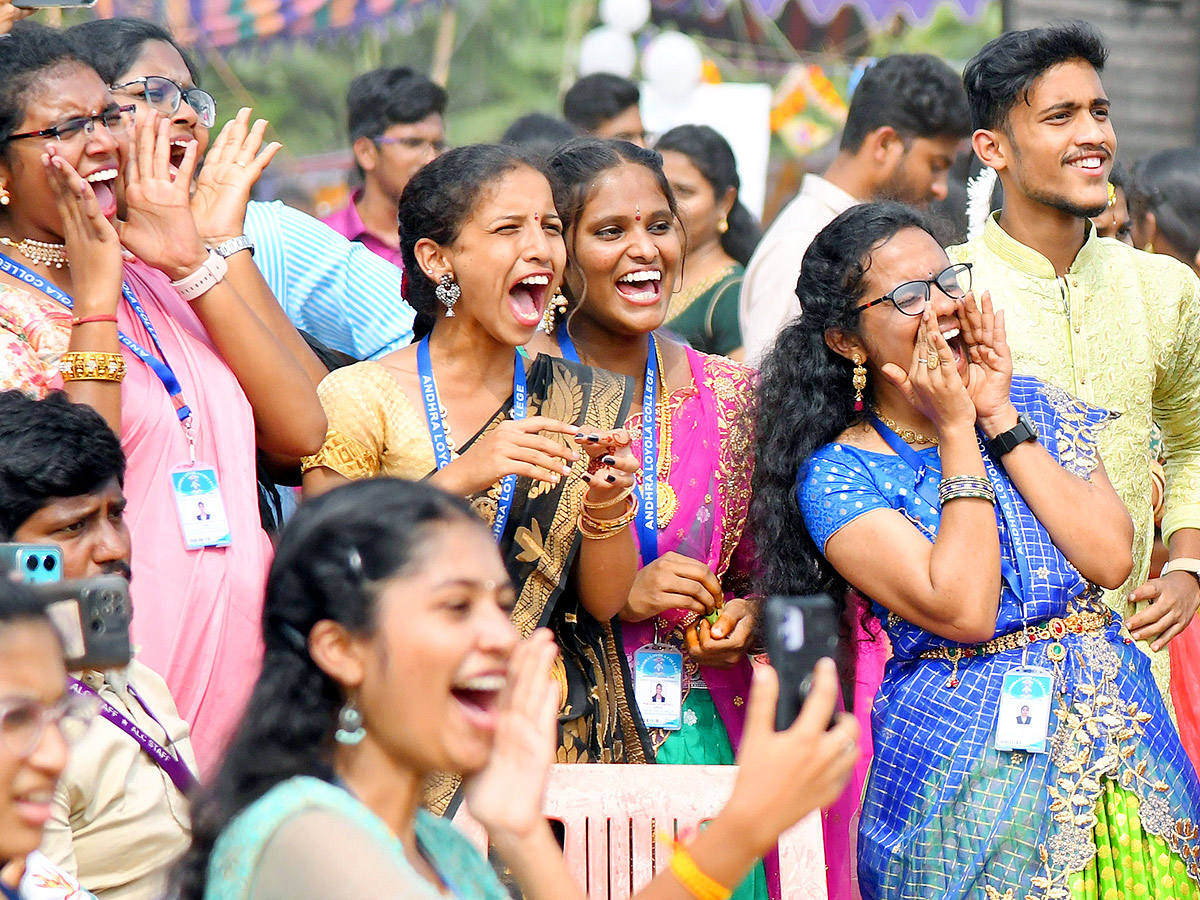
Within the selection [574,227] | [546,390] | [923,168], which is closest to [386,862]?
[546,390]

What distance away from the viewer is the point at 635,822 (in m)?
2.79

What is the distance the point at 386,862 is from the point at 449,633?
0.27m

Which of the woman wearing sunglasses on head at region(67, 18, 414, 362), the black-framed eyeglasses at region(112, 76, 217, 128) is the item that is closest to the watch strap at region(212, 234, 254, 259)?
the woman wearing sunglasses on head at region(67, 18, 414, 362)

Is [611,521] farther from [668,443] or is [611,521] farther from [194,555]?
[194,555]

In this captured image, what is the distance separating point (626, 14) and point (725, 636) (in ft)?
16.5

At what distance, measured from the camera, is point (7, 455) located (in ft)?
7.97

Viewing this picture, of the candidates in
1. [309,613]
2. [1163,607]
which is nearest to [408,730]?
[309,613]

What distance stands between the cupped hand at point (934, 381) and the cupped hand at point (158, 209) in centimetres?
136

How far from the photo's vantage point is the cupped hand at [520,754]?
1707 millimetres

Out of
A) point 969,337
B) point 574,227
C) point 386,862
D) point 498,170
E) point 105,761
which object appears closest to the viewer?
point 386,862

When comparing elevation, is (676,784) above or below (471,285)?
below

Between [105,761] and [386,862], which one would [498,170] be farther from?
[386,862]

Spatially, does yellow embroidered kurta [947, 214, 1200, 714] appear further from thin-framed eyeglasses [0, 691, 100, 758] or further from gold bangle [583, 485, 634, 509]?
thin-framed eyeglasses [0, 691, 100, 758]

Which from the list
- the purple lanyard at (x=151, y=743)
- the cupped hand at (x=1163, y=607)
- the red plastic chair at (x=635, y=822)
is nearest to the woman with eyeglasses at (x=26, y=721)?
the purple lanyard at (x=151, y=743)
